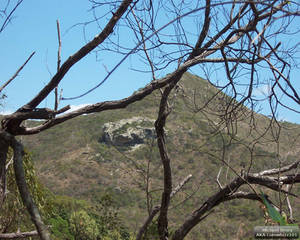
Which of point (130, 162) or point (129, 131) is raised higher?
point (129, 131)

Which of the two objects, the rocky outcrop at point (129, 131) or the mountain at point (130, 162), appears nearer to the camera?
the mountain at point (130, 162)

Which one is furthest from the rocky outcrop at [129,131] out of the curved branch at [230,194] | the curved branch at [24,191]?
the curved branch at [24,191]

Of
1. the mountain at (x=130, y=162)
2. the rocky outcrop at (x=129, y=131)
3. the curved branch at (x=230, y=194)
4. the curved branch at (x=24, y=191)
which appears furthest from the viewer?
the rocky outcrop at (x=129, y=131)

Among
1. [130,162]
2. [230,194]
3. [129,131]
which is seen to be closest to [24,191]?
[230,194]

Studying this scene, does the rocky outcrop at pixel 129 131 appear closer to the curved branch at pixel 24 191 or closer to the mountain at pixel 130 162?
the mountain at pixel 130 162

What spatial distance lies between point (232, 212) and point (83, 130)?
22.1 meters

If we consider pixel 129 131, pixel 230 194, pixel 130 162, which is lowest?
pixel 230 194

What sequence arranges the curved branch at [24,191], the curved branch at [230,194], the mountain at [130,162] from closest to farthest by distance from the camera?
the curved branch at [24,191]
the curved branch at [230,194]
the mountain at [130,162]

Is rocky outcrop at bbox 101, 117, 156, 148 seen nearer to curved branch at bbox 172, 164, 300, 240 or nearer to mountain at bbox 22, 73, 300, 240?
mountain at bbox 22, 73, 300, 240

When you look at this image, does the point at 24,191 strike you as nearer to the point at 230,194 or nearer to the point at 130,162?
the point at 230,194

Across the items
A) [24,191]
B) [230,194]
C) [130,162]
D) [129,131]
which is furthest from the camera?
[129,131]

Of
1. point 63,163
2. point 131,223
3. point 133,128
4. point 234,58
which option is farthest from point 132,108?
point 234,58

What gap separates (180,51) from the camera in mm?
2215

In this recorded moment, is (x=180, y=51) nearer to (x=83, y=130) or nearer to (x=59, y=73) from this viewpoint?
(x=59, y=73)
